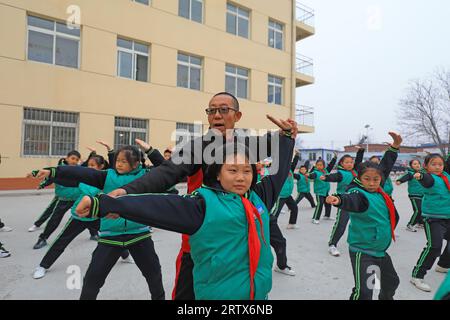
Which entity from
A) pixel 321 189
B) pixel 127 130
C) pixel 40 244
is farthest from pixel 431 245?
pixel 127 130

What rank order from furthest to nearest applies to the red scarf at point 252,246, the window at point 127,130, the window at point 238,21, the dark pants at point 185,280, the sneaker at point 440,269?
the window at point 238,21 < the window at point 127,130 < the sneaker at point 440,269 < the dark pants at point 185,280 < the red scarf at point 252,246

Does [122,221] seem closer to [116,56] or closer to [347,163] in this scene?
[347,163]

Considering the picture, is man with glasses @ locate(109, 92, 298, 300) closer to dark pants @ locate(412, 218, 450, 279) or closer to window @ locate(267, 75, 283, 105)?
dark pants @ locate(412, 218, 450, 279)

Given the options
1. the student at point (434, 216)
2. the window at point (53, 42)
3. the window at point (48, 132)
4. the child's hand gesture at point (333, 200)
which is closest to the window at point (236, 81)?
the window at point (53, 42)

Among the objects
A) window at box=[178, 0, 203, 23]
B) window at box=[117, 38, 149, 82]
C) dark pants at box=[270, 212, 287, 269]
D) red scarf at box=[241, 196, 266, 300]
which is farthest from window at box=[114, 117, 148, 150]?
red scarf at box=[241, 196, 266, 300]

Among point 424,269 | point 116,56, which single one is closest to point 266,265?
point 424,269

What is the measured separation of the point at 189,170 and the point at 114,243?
1246 mm

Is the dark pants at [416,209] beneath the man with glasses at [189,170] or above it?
beneath

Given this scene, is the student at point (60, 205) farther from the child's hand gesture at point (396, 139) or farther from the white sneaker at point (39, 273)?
the child's hand gesture at point (396, 139)

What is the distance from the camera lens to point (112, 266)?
8.41 ft

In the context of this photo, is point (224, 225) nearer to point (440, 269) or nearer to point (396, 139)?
point (396, 139)

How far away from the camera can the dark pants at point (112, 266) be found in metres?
2.42

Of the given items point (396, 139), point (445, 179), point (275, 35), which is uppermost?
point (275, 35)

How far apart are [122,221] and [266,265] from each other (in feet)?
4.96
